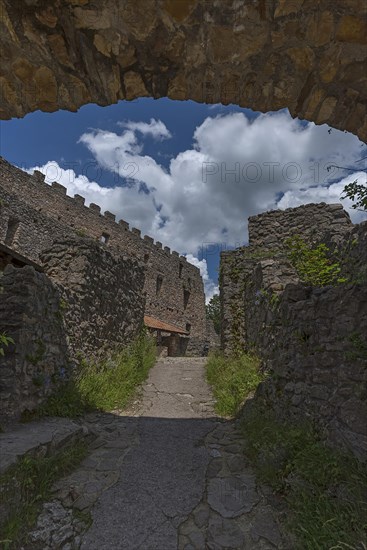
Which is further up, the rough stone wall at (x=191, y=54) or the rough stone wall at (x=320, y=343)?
the rough stone wall at (x=191, y=54)

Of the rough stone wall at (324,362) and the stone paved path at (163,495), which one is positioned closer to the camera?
the stone paved path at (163,495)

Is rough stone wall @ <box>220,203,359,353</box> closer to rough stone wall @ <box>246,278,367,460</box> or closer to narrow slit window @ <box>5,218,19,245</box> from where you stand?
rough stone wall @ <box>246,278,367,460</box>

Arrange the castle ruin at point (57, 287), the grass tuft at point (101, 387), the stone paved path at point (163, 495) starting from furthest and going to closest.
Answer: the grass tuft at point (101, 387) < the castle ruin at point (57, 287) < the stone paved path at point (163, 495)

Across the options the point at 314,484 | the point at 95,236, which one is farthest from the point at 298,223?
the point at 95,236

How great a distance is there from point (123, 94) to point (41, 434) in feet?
13.0

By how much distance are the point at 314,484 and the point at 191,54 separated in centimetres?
395

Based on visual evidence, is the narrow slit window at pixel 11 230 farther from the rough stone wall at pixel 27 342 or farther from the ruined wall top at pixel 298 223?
the ruined wall top at pixel 298 223

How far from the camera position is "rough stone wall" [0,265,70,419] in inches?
171

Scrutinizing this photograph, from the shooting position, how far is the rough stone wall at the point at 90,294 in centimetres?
675

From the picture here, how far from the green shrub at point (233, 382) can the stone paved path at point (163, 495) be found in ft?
2.09

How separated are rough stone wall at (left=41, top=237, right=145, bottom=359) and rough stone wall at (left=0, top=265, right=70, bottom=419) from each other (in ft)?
2.53

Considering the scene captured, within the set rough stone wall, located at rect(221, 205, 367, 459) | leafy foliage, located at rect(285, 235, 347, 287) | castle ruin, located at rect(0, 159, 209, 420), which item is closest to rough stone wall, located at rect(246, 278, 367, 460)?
rough stone wall, located at rect(221, 205, 367, 459)

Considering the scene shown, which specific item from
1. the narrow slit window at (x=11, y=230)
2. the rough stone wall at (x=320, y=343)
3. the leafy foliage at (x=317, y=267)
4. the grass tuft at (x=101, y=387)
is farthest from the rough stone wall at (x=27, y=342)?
the narrow slit window at (x=11, y=230)

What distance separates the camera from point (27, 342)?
4.75 m
